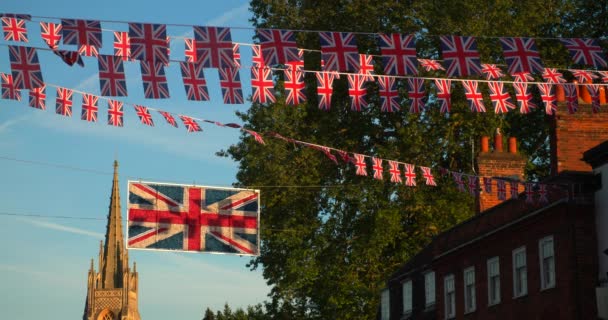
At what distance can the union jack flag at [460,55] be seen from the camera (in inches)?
1145

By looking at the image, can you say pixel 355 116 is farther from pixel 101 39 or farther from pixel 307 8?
pixel 101 39

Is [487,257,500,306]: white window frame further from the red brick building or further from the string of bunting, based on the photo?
the string of bunting

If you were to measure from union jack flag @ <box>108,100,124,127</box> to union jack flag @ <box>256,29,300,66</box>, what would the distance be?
3.68 meters

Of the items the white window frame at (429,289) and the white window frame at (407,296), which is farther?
the white window frame at (407,296)

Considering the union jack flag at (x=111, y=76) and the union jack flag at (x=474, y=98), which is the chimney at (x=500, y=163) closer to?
the union jack flag at (x=474, y=98)

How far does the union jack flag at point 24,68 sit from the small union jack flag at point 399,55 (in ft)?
24.8

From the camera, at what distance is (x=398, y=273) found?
5138 centimetres

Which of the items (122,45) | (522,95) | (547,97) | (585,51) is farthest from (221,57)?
(547,97)

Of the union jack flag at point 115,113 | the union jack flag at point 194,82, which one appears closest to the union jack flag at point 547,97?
the union jack flag at point 194,82

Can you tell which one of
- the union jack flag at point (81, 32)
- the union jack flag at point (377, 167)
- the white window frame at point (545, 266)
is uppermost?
the union jack flag at point (377, 167)

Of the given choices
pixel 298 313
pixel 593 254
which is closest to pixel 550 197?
pixel 593 254

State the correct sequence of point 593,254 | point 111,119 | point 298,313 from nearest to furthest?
point 111,119 < point 593,254 < point 298,313

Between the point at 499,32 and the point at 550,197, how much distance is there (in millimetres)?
22750

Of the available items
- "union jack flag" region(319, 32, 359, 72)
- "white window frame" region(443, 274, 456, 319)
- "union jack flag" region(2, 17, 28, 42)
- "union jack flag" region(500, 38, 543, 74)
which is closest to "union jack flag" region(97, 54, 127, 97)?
"union jack flag" region(2, 17, 28, 42)
